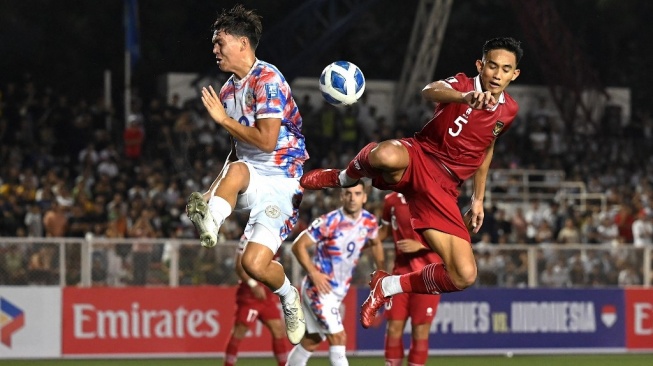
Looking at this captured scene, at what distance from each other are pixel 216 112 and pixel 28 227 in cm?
1096

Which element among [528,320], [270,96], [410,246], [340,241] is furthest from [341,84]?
[528,320]

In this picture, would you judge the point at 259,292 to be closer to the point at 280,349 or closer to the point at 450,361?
the point at 280,349

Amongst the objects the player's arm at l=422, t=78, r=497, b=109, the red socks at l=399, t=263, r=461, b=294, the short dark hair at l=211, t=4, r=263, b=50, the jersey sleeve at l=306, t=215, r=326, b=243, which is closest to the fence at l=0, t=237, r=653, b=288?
the jersey sleeve at l=306, t=215, r=326, b=243

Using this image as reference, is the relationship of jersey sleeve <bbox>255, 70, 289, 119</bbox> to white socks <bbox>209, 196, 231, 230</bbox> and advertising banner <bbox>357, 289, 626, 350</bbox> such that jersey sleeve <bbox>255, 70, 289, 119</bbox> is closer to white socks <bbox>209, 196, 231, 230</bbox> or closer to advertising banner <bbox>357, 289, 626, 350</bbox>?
white socks <bbox>209, 196, 231, 230</bbox>

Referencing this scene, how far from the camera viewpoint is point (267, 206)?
420 inches

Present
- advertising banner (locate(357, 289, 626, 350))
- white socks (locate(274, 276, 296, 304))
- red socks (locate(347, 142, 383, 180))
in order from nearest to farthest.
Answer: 1. red socks (locate(347, 142, 383, 180))
2. white socks (locate(274, 276, 296, 304))
3. advertising banner (locate(357, 289, 626, 350))

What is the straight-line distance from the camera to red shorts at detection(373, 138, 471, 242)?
10.7 metres

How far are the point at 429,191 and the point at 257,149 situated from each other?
4.57 ft

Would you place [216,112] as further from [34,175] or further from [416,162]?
[34,175]

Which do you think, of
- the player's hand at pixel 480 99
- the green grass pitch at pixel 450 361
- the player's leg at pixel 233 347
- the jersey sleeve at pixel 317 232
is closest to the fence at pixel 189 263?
the green grass pitch at pixel 450 361

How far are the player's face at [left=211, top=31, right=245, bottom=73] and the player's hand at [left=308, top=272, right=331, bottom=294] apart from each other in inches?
122

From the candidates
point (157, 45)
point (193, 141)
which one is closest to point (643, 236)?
point (193, 141)

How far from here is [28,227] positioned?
2042cm

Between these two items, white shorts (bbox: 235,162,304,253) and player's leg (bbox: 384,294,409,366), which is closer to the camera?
white shorts (bbox: 235,162,304,253)
